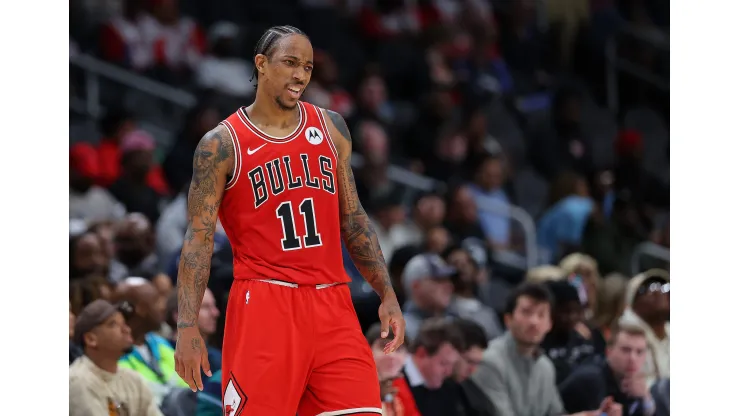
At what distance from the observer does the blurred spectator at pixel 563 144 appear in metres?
11.6

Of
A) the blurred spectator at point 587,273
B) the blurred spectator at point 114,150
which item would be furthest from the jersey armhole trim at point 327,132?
the blurred spectator at point 114,150

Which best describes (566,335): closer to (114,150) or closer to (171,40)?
(114,150)

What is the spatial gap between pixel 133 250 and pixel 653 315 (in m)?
3.21

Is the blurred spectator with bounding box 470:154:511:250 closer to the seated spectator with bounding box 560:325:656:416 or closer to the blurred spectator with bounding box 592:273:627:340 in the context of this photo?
the blurred spectator with bounding box 592:273:627:340

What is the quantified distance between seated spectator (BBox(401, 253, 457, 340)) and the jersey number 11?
306 cm

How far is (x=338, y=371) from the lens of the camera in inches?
169

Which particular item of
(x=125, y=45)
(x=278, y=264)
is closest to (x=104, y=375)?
(x=278, y=264)

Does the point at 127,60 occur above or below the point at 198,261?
above

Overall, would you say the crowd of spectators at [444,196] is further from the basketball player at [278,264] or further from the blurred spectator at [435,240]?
the basketball player at [278,264]

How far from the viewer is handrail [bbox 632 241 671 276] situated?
9734mm
